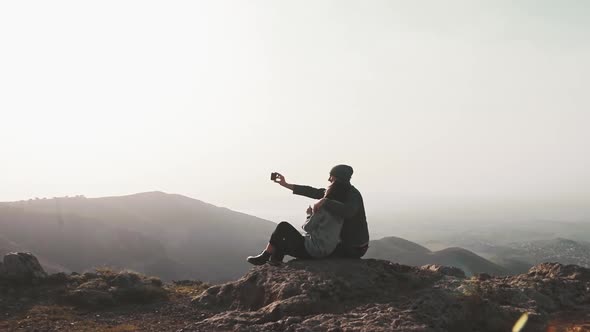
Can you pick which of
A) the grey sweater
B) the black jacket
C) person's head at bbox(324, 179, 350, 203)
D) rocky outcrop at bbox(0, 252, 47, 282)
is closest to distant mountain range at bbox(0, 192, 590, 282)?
rocky outcrop at bbox(0, 252, 47, 282)

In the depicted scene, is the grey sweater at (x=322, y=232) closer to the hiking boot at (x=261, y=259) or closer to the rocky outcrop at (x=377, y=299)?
the rocky outcrop at (x=377, y=299)

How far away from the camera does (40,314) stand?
11992mm

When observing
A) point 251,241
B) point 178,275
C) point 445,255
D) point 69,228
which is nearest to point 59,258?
point 69,228

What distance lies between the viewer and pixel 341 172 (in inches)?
421

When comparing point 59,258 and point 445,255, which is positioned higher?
point 59,258

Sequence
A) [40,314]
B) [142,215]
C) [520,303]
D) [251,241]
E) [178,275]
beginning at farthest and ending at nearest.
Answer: [251,241], [142,215], [178,275], [40,314], [520,303]

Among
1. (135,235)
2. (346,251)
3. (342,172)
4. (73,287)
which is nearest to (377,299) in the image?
(346,251)

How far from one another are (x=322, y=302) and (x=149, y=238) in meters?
115

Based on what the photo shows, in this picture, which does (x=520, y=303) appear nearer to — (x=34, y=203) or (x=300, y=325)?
(x=300, y=325)

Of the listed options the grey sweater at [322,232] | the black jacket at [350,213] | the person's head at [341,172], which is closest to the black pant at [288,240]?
the grey sweater at [322,232]

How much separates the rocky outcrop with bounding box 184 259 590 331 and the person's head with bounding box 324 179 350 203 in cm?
169

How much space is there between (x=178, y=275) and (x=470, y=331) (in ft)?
332

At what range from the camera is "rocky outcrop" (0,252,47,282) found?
580 inches

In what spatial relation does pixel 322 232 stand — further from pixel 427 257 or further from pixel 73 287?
pixel 427 257
